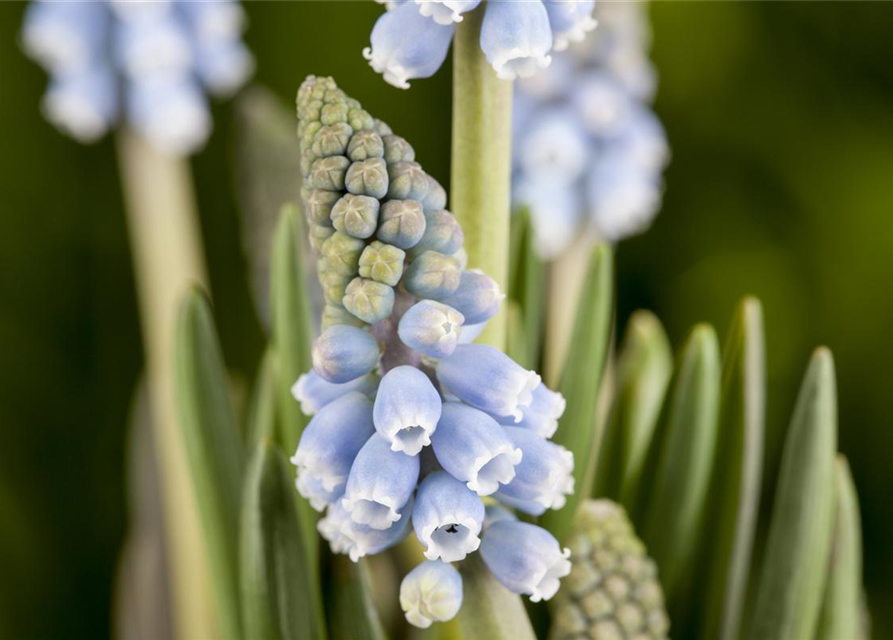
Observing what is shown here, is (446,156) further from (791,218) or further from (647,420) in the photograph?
(647,420)

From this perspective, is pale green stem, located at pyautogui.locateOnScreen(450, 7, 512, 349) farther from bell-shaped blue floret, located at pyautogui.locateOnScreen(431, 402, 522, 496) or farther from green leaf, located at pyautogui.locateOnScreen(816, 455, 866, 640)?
green leaf, located at pyautogui.locateOnScreen(816, 455, 866, 640)

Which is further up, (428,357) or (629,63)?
(629,63)

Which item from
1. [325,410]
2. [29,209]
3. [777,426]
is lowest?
[777,426]

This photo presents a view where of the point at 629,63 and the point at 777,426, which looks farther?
the point at 777,426

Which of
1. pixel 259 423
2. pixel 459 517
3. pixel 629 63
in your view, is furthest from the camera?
pixel 629 63

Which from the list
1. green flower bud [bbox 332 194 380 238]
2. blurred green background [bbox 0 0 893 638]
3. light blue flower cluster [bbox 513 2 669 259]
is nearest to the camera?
green flower bud [bbox 332 194 380 238]

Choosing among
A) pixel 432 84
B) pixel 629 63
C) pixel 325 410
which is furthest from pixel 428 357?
pixel 432 84

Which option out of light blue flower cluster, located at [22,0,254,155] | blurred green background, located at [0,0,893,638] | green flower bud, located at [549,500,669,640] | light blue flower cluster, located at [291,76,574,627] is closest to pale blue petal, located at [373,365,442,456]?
light blue flower cluster, located at [291,76,574,627]

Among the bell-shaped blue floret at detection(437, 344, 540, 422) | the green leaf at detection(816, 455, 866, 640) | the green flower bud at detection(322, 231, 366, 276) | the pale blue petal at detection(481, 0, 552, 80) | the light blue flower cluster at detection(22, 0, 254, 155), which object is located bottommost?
the green leaf at detection(816, 455, 866, 640)
